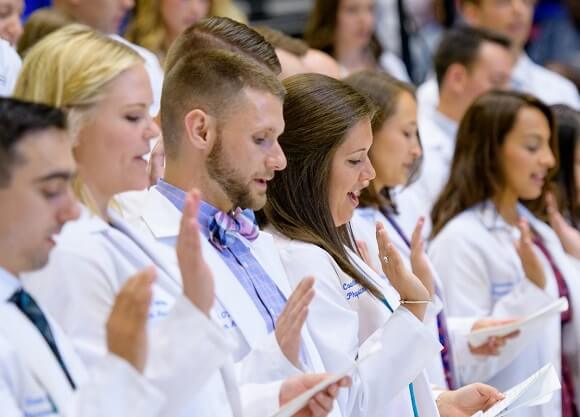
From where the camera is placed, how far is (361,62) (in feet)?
21.7

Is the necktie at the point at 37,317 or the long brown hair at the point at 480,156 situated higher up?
the necktie at the point at 37,317

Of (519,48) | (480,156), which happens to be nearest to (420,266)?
(480,156)

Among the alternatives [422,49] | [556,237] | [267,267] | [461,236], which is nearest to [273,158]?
[267,267]

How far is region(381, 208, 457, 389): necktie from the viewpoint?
427 cm

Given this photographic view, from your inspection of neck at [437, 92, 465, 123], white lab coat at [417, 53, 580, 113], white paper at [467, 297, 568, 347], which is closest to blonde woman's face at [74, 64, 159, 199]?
white paper at [467, 297, 568, 347]

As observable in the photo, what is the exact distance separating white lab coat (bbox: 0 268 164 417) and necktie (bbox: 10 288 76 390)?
16 millimetres

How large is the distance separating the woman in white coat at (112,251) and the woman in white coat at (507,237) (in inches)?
82.7

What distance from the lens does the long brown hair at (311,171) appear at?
340cm

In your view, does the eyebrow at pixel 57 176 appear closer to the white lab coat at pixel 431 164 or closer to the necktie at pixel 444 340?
the necktie at pixel 444 340

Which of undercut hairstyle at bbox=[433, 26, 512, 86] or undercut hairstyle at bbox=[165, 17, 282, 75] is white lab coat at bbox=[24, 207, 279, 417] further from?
undercut hairstyle at bbox=[433, 26, 512, 86]

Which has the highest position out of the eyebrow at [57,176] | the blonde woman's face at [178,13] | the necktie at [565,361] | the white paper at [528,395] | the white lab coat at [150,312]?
the eyebrow at [57,176]

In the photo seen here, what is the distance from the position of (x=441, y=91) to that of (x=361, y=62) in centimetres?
47

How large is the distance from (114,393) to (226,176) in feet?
2.90

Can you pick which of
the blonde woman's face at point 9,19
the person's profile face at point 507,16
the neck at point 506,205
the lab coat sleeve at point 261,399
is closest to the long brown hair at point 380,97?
the neck at point 506,205
